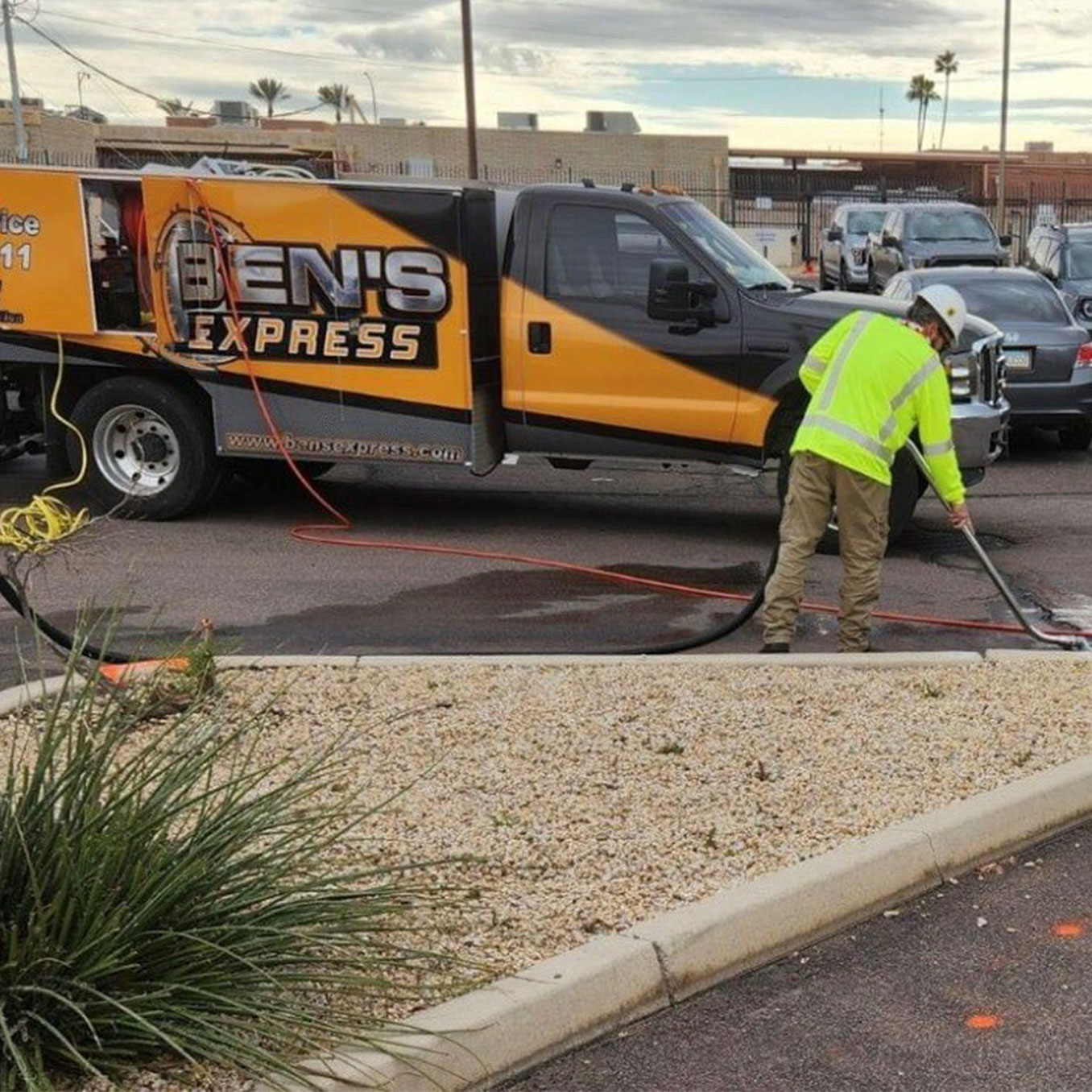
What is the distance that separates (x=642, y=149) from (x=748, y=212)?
6.48 metres

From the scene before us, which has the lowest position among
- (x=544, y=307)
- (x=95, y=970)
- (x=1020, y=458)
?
(x=1020, y=458)

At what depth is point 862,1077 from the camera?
3736mm

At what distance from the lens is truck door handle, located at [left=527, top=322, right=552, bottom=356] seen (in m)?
10.0

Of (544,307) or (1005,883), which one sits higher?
(544,307)

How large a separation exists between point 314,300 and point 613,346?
1955mm

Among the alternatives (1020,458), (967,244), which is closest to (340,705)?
(1020,458)

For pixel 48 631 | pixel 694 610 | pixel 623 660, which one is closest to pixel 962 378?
pixel 694 610

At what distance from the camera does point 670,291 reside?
31.9 ft

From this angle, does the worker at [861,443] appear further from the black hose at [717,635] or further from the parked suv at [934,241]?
the parked suv at [934,241]

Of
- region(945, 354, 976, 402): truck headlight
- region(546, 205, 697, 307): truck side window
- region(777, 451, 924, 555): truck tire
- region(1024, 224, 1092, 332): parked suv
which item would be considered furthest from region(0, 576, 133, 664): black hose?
region(1024, 224, 1092, 332): parked suv

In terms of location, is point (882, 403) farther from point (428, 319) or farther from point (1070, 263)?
point (1070, 263)

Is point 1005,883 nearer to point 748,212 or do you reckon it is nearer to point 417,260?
point 417,260

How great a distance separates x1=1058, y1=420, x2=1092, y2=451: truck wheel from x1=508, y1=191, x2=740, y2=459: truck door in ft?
17.1

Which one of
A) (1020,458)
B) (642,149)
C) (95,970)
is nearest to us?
Answer: (95,970)
